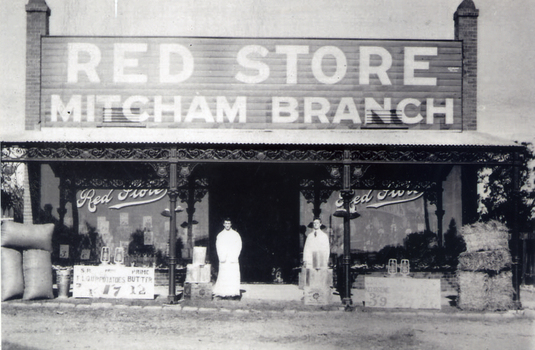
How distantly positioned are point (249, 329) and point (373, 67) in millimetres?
8694

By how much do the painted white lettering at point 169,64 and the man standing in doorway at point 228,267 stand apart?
14.8 ft

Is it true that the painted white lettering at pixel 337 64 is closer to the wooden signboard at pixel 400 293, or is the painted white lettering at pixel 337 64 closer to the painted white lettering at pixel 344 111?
the painted white lettering at pixel 344 111

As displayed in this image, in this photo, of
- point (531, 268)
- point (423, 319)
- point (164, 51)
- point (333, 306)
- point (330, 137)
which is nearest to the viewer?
point (423, 319)

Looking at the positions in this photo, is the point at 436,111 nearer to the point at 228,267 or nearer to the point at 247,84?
the point at 247,84

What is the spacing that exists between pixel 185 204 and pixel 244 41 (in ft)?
16.3

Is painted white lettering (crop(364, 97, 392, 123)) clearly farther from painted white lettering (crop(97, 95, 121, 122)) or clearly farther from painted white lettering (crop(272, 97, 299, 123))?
painted white lettering (crop(97, 95, 121, 122))

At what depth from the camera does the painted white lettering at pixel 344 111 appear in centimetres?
1608

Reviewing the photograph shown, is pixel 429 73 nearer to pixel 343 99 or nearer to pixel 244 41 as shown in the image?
pixel 343 99

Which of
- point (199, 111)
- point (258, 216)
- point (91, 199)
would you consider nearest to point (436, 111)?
point (258, 216)

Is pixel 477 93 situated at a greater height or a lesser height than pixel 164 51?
lesser

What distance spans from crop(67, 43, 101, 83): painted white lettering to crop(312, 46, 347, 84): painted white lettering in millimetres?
6166

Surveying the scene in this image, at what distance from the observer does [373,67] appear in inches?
637

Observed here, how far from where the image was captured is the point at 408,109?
52.9 feet

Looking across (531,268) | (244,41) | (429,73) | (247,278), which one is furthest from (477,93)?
(247,278)
